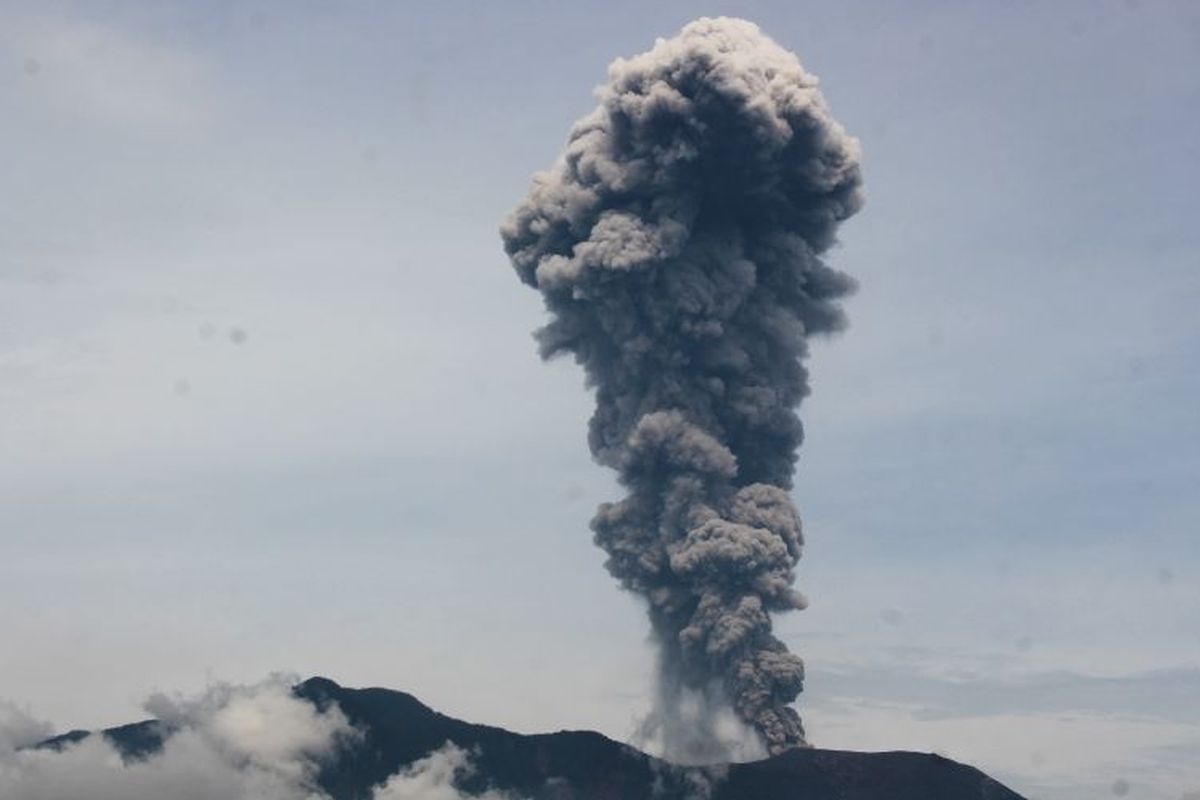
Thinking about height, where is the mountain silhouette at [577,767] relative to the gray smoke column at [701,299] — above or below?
below

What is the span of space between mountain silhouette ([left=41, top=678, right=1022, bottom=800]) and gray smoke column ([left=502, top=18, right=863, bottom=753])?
1365 cm

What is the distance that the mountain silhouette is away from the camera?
103875mm

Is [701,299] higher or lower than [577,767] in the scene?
higher

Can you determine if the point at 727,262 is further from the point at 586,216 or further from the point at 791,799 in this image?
the point at 791,799

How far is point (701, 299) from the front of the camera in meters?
83.8

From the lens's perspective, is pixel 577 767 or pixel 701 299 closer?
pixel 701 299

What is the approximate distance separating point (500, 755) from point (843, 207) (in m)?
70.1

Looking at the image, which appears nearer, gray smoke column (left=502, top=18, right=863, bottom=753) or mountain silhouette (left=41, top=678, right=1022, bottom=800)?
gray smoke column (left=502, top=18, right=863, bottom=753)

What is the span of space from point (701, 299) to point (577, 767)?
59.7 m

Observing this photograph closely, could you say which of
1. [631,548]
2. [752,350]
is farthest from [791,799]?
[752,350]

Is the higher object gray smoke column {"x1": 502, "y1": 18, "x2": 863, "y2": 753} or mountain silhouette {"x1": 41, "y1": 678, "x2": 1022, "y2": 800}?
gray smoke column {"x1": 502, "y1": 18, "x2": 863, "y2": 753}

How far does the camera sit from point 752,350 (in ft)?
283

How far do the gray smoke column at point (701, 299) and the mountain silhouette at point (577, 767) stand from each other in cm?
1365

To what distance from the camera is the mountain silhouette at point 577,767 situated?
104 metres
